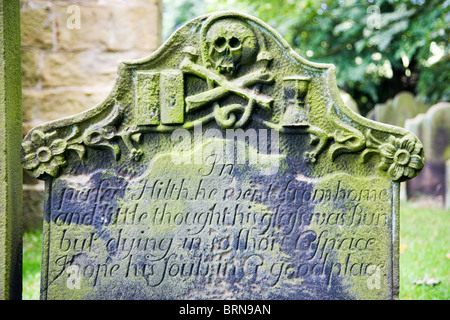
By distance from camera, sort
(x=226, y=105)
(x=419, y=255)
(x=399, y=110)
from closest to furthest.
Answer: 1. (x=226, y=105)
2. (x=419, y=255)
3. (x=399, y=110)

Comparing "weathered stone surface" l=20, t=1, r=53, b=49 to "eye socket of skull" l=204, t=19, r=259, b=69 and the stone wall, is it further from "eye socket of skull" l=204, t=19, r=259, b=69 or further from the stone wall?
"eye socket of skull" l=204, t=19, r=259, b=69

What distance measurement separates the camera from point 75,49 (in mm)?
5230

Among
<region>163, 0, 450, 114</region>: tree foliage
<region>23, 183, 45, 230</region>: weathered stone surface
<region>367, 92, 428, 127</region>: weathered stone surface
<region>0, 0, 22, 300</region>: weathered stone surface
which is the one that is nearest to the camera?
<region>0, 0, 22, 300</region>: weathered stone surface

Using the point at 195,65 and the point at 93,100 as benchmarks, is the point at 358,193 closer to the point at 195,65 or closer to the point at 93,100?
the point at 195,65

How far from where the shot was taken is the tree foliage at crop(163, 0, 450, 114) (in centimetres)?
896

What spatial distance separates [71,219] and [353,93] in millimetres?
12440

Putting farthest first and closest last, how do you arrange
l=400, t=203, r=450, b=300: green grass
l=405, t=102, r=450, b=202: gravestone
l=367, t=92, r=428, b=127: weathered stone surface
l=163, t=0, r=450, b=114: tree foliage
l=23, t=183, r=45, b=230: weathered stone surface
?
l=163, t=0, r=450, b=114: tree foliage → l=367, t=92, r=428, b=127: weathered stone surface → l=405, t=102, r=450, b=202: gravestone → l=23, t=183, r=45, b=230: weathered stone surface → l=400, t=203, r=450, b=300: green grass

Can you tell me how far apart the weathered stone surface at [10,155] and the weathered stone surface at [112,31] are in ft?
7.86

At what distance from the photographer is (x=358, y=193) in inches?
113

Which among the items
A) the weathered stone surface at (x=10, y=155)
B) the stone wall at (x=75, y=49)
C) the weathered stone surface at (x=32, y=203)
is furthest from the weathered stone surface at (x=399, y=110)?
the weathered stone surface at (x=10, y=155)

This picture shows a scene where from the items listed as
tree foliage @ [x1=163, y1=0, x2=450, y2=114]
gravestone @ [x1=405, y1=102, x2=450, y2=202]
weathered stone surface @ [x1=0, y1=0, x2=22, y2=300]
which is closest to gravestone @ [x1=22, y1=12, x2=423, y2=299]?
weathered stone surface @ [x1=0, y1=0, x2=22, y2=300]

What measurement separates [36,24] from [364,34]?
7.86m

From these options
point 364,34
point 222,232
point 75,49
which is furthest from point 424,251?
point 364,34

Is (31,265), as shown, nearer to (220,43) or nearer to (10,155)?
(10,155)
